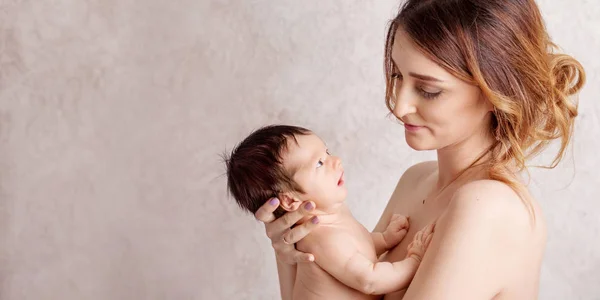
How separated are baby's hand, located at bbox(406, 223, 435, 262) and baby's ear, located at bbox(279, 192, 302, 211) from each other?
0.89ft

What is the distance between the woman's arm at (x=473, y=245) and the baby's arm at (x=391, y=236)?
0.28 meters

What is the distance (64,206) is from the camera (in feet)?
10.1

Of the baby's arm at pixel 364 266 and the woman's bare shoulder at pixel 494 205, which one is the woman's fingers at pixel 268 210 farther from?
the woman's bare shoulder at pixel 494 205

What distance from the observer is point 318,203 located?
1.91 meters

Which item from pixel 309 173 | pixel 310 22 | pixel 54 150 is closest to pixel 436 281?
pixel 309 173

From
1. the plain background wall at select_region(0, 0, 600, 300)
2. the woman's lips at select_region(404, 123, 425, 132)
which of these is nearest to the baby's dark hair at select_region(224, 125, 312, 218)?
the woman's lips at select_region(404, 123, 425, 132)

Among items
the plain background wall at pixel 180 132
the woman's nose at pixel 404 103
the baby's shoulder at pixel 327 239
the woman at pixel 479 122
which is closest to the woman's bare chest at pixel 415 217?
the woman at pixel 479 122

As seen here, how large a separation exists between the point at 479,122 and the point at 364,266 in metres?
0.41

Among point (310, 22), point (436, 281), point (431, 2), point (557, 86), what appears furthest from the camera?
point (310, 22)

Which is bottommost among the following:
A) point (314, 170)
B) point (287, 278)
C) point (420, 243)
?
point (287, 278)

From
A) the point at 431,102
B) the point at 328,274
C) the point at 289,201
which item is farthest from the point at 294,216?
the point at 431,102

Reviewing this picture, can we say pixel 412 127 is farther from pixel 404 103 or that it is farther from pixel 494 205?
pixel 494 205

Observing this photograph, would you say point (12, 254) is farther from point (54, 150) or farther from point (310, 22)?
point (310, 22)

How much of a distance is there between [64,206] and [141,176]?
12.3 inches
